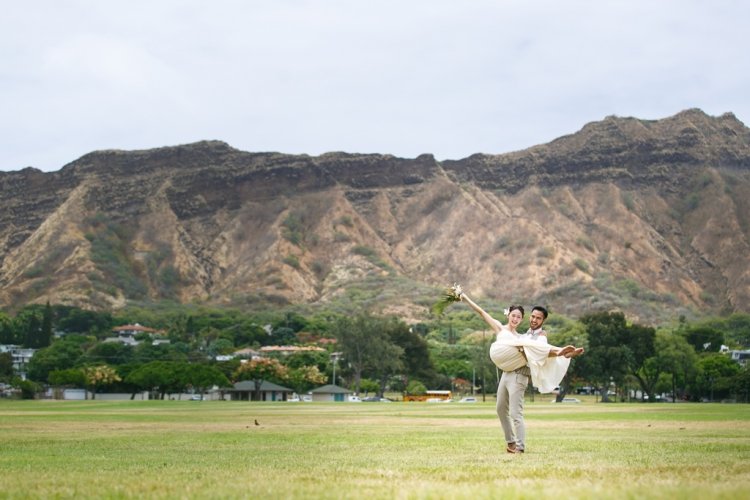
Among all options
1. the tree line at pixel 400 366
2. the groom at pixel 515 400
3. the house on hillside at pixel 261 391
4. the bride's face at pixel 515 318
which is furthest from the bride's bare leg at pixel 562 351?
the house on hillside at pixel 261 391

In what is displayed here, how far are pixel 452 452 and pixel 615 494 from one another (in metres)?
7.40

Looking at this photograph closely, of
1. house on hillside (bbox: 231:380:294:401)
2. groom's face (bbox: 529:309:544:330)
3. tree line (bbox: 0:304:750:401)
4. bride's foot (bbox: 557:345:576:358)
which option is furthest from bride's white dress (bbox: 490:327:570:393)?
house on hillside (bbox: 231:380:294:401)

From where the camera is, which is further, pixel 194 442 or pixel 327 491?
pixel 194 442

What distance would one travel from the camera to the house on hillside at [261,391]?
124 m

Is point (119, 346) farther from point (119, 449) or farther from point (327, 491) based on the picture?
point (327, 491)

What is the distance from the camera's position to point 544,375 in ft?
51.1

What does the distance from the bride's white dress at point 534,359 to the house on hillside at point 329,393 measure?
360ft

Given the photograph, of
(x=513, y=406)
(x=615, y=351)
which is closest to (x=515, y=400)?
(x=513, y=406)

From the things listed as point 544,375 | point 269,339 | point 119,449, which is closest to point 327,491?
point 544,375

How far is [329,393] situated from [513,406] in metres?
111

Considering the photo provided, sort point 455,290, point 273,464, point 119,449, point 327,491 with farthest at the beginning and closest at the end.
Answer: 1. point 119,449
2. point 455,290
3. point 273,464
4. point 327,491

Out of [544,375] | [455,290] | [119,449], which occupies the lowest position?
[119,449]

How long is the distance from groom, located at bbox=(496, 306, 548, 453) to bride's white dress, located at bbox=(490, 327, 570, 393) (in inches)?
6.7

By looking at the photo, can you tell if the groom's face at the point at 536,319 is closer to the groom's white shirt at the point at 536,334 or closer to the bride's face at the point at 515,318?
the groom's white shirt at the point at 536,334
